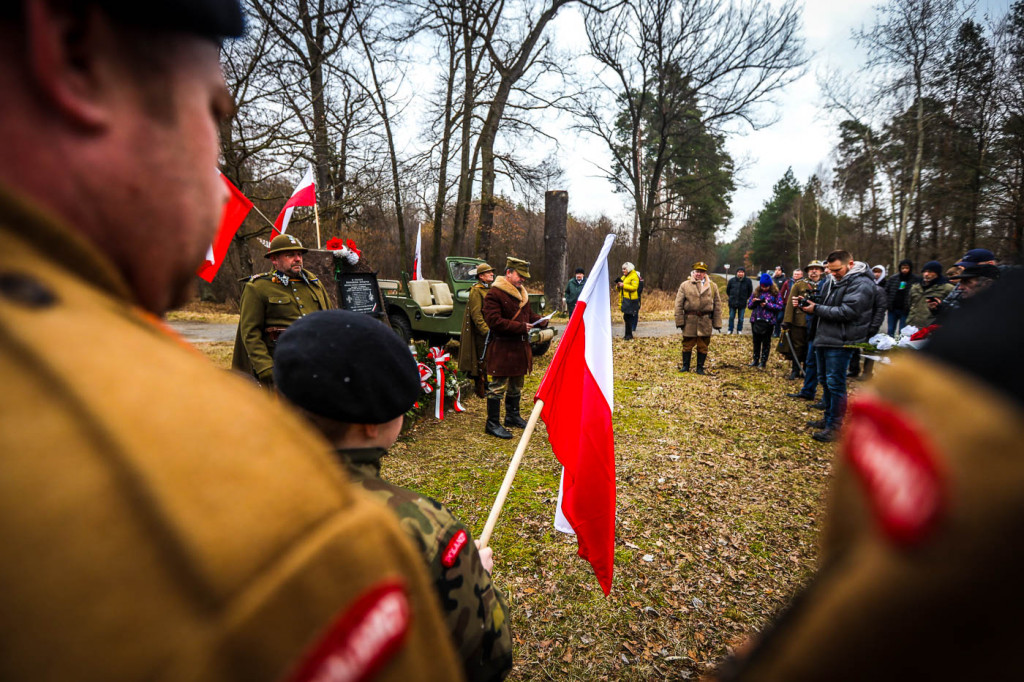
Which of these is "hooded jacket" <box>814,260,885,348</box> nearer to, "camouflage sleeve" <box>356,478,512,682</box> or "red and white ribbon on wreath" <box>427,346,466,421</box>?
"red and white ribbon on wreath" <box>427,346,466,421</box>

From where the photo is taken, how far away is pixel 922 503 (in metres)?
0.35

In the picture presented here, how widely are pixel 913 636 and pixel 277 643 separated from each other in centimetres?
45

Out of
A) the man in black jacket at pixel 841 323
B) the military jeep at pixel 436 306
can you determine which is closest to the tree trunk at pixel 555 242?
the military jeep at pixel 436 306

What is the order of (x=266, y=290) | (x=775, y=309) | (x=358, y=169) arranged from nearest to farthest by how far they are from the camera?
(x=266, y=290)
(x=775, y=309)
(x=358, y=169)

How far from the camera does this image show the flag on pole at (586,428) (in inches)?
97.5

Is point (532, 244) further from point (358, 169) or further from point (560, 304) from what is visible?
point (358, 169)

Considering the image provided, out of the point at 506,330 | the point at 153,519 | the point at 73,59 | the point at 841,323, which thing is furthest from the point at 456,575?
the point at 841,323

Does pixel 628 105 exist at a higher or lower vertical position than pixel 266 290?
higher

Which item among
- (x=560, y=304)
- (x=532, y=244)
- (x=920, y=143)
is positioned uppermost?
(x=920, y=143)

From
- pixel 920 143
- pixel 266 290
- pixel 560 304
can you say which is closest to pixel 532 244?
pixel 560 304

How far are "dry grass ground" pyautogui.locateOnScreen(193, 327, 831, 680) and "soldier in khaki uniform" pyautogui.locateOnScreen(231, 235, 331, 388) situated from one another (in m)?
1.55

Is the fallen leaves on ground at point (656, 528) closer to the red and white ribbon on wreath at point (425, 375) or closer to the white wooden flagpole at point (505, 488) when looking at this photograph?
the red and white ribbon on wreath at point (425, 375)

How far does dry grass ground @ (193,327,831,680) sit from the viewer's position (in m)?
2.82

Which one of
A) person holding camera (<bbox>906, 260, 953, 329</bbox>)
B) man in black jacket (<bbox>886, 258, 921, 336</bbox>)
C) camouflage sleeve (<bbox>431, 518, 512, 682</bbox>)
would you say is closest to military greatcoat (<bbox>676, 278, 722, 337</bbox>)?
person holding camera (<bbox>906, 260, 953, 329</bbox>)
